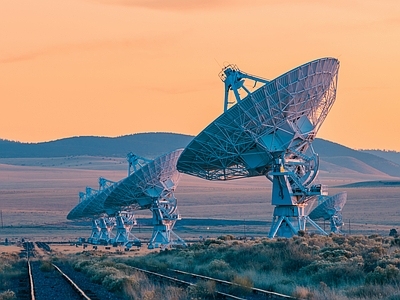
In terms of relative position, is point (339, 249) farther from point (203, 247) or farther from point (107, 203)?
point (107, 203)

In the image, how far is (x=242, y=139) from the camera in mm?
44938

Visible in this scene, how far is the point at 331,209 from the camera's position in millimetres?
A: 79125

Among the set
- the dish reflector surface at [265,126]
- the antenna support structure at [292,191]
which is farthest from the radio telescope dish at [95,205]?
the dish reflector surface at [265,126]

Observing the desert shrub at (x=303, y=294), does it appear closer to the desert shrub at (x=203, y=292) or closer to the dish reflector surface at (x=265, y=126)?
the desert shrub at (x=203, y=292)

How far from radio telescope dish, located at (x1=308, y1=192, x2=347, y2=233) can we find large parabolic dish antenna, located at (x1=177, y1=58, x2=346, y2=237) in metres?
28.3

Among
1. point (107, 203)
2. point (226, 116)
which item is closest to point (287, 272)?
point (226, 116)

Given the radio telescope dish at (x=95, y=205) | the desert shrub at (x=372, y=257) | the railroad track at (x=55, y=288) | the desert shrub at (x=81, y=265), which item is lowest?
the railroad track at (x=55, y=288)

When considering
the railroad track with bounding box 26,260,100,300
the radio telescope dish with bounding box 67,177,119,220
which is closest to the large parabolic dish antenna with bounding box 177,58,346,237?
the railroad track with bounding box 26,260,100,300

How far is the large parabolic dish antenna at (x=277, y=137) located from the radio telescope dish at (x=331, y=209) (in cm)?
2832

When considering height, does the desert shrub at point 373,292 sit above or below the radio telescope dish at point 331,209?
below

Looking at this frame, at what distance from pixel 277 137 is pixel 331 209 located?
3387 centimetres

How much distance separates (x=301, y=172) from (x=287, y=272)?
19.1 metres

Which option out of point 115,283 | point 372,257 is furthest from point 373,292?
point 115,283

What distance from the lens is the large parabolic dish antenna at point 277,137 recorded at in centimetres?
4275
